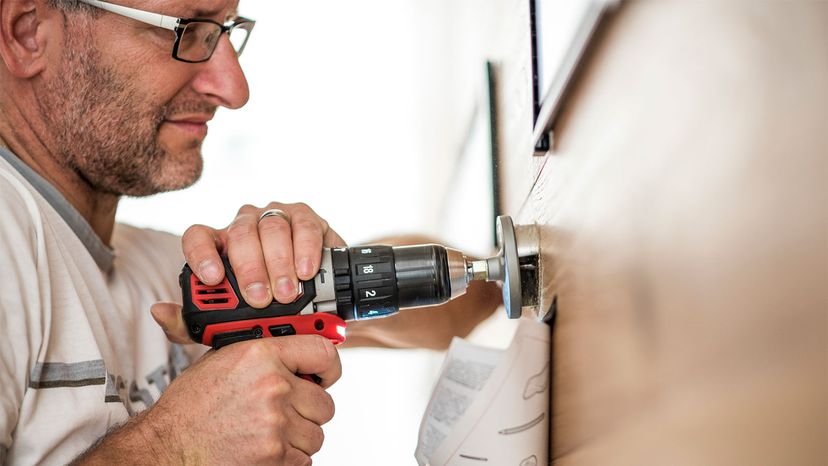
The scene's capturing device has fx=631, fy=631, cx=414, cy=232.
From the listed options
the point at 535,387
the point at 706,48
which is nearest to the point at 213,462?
the point at 535,387

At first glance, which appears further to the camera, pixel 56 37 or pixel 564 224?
pixel 56 37

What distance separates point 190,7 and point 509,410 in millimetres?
743

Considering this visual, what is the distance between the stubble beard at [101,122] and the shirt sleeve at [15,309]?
0.23m

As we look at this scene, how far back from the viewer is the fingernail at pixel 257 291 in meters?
0.71

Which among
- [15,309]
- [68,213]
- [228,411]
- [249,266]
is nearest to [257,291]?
[249,266]

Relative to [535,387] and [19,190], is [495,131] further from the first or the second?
[19,190]

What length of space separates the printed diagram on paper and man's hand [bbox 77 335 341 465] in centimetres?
21

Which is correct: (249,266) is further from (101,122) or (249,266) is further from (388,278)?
(101,122)

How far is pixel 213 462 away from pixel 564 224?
0.47 metres

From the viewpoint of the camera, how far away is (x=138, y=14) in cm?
94

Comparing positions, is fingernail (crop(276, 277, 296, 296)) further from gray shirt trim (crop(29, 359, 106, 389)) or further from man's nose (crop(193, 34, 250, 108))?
man's nose (crop(193, 34, 250, 108))

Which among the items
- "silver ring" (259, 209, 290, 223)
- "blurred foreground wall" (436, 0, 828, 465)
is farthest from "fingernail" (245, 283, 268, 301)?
"blurred foreground wall" (436, 0, 828, 465)

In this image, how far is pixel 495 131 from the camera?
3.52ft

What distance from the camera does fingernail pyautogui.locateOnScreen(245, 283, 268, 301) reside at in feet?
2.34
